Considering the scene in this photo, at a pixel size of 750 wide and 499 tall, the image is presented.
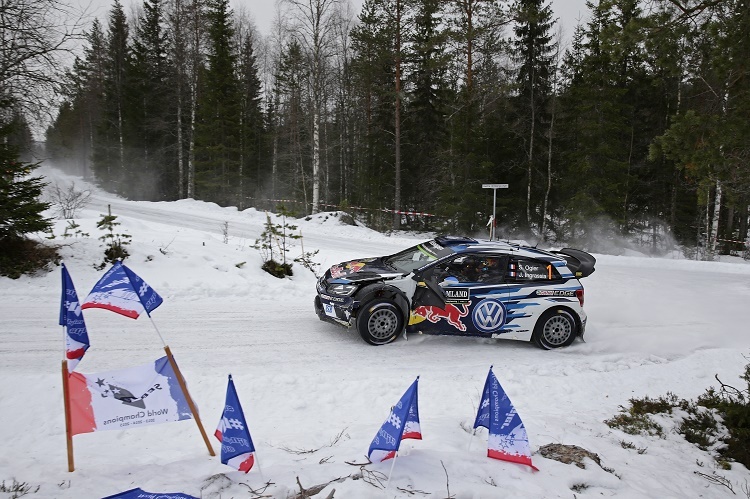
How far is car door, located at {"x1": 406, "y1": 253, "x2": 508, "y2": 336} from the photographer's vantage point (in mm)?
7352

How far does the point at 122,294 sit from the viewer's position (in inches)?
157

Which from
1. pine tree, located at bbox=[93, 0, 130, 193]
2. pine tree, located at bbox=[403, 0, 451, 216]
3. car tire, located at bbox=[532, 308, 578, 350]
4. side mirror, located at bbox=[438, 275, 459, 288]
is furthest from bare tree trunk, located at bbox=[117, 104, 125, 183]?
car tire, located at bbox=[532, 308, 578, 350]

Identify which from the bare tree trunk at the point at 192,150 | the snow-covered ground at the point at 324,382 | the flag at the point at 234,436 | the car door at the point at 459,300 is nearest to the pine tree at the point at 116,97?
the bare tree trunk at the point at 192,150

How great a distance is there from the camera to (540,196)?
24.5m

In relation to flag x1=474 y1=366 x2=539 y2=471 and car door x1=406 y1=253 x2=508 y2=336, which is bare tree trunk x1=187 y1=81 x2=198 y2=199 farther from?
flag x1=474 y1=366 x2=539 y2=471

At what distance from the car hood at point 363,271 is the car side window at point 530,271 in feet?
6.27

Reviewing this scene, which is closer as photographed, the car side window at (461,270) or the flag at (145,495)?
the flag at (145,495)

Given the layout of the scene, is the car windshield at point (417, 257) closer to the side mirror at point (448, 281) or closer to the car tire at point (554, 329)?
the side mirror at point (448, 281)

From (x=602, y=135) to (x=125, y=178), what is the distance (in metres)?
33.2

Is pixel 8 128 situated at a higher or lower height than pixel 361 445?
higher

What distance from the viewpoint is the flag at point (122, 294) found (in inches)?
153

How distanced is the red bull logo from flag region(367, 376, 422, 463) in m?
3.68

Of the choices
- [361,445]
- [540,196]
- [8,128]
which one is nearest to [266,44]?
[540,196]

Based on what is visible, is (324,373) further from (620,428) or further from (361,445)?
(620,428)
